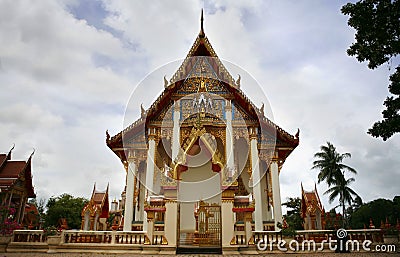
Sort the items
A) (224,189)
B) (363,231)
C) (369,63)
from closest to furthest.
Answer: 1. (369,63)
2. (224,189)
3. (363,231)

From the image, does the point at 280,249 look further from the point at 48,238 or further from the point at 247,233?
the point at 48,238

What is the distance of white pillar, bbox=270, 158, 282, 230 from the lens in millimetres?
11938

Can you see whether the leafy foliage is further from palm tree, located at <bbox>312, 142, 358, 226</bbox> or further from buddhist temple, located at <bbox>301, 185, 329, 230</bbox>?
buddhist temple, located at <bbox>301, 185, 329, 230</bbox>

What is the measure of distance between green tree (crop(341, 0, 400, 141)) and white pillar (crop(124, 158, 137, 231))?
8.91 meters

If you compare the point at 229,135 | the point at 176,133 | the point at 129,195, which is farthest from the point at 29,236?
the point at 229,135

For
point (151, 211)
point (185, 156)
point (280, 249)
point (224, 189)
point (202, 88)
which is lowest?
point (280, 249)

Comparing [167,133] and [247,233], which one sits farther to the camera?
[167,133]

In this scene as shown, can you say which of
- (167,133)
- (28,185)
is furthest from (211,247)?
(28,185)

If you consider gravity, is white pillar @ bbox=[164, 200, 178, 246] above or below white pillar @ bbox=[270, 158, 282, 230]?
below

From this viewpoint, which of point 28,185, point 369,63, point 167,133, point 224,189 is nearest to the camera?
point 369,63

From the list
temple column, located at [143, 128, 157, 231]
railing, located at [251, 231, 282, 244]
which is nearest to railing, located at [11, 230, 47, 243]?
temple column, located at [143, 128, 157, 231]

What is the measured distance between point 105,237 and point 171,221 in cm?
217

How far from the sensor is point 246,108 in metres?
13.4

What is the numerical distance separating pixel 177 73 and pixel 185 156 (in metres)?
6.19
